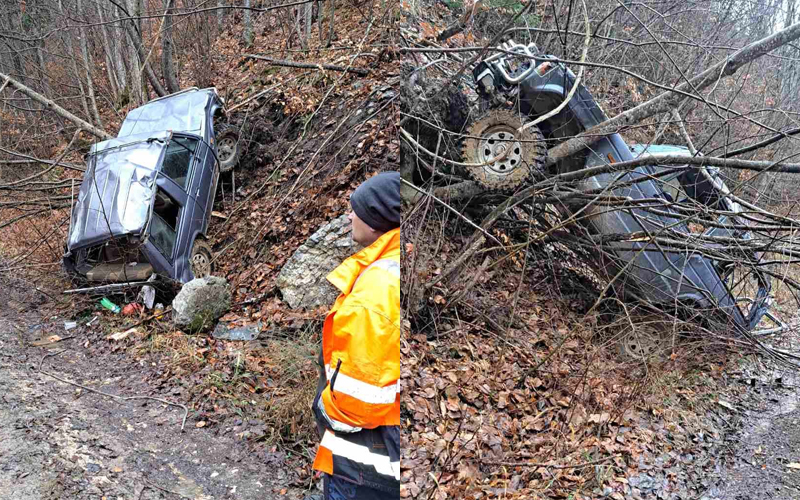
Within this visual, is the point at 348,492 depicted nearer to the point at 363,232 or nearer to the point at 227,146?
the point at 363,232

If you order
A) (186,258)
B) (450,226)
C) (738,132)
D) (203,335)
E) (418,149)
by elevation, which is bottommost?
(203,335)

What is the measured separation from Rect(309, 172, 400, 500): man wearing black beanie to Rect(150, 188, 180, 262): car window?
495cm

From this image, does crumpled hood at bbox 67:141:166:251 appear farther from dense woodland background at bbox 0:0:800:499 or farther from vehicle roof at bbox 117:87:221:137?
dense woodland background at bbox 0:0:800:499

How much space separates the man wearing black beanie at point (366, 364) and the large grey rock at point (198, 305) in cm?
425

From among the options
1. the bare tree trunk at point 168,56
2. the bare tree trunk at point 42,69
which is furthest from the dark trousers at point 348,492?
the bare tree trunk at point 42,69

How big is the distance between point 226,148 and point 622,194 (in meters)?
6.61

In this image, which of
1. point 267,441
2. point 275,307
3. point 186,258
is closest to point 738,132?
point 275,307

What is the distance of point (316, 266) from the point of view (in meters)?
6.20

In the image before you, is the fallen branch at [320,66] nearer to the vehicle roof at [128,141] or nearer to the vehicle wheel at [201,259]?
the vehicle roof at [128,141]

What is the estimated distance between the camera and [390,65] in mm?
8305

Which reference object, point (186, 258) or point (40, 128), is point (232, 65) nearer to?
point (40, 128)

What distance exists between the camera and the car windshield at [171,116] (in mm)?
8062

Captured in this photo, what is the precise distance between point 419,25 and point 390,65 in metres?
1.86

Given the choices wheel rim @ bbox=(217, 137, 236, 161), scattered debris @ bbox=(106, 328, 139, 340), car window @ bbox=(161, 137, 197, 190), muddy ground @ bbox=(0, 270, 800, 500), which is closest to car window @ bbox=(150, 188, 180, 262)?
car window @ bbox=(161, 137, 197, 190)
